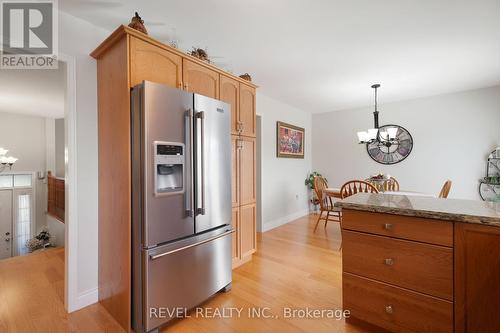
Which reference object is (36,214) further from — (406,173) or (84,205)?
(406,173)

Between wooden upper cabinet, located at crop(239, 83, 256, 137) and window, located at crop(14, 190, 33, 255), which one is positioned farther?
window, located at crop(14, 190, 33, 255)

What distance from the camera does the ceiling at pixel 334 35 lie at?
5.88 feet

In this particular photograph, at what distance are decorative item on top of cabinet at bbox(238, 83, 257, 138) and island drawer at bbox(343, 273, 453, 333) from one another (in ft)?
5.71

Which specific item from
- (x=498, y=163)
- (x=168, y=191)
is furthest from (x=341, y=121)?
(x=168, y=191)

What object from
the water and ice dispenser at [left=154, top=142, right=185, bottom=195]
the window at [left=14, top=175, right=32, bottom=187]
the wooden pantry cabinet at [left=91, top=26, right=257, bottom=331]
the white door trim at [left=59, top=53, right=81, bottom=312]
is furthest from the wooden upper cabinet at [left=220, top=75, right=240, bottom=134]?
the window at [left=14, top=175, right=32, bottom=187]

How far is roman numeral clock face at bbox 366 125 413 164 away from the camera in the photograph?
433cm

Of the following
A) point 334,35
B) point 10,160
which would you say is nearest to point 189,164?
point 334,35

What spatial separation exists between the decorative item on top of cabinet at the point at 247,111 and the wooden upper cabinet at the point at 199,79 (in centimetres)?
41

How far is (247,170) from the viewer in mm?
2672

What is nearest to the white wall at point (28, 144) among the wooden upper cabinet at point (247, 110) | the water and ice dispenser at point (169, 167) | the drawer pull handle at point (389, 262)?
the wooden upper cabinet at point (247, 110)

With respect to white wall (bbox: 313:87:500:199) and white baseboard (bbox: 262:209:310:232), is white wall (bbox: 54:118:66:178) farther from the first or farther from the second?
white wall (bbox: 313:87:500:199)

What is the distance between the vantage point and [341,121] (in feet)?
16.8

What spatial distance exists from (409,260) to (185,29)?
247cm

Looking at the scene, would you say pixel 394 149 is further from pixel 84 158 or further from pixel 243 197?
pixel 84 158
